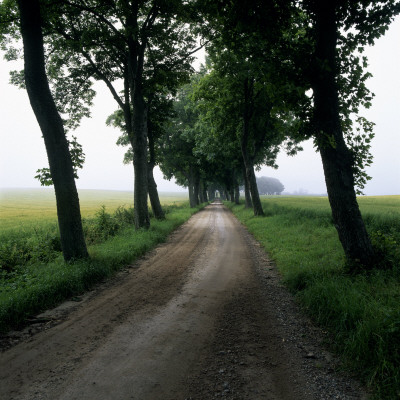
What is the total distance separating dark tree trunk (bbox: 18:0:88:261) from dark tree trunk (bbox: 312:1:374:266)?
729 cm

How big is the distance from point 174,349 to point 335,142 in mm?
5597

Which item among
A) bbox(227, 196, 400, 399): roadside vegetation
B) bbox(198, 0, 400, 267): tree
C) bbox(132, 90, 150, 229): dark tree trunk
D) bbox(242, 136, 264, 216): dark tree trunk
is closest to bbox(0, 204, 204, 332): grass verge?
bbox(132, 90, 150, 229): dark tree trunk

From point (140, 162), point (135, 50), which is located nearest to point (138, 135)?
point (140, 162)

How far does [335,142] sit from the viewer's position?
595 centimetres

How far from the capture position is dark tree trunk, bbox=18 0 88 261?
713cm

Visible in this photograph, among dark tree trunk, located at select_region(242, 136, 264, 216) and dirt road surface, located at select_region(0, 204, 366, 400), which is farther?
dark tree trunk, located at select_region(242, 136, 264, 216)

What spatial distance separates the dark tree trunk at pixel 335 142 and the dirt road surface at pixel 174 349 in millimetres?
2163

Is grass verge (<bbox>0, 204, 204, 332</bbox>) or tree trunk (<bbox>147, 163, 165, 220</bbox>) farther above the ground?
tree trunk (<bbox>147, 163, 165, 220</bbox>)

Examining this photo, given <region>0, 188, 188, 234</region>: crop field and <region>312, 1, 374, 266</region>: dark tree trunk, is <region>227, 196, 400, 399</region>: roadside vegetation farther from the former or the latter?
<region>0, 188, 188, 234</region>: crop field

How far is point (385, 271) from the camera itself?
5.57m

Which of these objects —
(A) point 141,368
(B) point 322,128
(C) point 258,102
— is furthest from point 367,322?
(C) point 258,102

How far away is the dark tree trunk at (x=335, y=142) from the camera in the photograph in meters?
5.98

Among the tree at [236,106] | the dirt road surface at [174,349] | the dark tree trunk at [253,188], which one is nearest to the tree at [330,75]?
the dirt road surface at [174,349]

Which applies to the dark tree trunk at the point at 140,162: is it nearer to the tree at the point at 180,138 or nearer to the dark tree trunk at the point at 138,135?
the dark tree trunk at the point at 138,135
